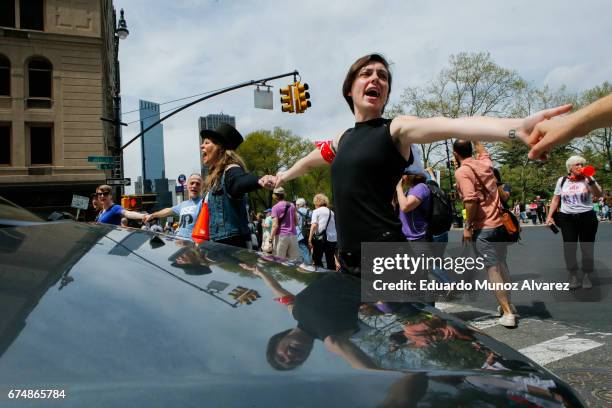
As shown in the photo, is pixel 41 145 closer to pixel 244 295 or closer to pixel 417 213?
pixel 417 213

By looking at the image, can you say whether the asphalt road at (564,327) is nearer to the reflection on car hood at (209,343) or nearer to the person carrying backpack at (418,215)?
the person carrying backpack at (418,215)

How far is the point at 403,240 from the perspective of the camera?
2.16 m

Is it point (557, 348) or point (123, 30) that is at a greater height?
point (123, 30)

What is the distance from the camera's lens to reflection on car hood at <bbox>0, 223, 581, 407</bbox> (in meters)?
0.80

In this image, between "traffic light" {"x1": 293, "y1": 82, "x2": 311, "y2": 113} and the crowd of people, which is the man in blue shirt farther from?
"traffic light" {"x1": 293, "y1": 82, "x2": 311, "y2": 113}

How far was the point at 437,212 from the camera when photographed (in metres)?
5.10

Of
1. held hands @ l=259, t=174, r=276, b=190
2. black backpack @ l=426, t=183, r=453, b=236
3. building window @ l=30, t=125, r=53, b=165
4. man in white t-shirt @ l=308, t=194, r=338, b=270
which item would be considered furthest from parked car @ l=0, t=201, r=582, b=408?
building window @ l=30, t=125, r=53, b=165

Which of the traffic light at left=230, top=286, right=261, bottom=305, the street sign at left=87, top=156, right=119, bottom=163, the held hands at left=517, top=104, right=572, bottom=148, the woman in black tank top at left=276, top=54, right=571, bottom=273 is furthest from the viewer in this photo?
the street sign at left=87, top=156, right=119, bottom=163

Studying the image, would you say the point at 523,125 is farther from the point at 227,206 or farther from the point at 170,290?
the point at 227,206

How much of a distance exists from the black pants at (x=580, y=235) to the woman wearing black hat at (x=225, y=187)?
4.73 meters

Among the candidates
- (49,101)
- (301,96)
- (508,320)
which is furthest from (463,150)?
(49,101)

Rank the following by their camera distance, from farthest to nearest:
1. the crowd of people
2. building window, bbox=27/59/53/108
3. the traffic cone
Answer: building window, bbox=27/59/53/108
the traffic cone
the crowd of people

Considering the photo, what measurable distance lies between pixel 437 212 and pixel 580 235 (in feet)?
8.85

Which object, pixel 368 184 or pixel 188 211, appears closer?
pixel 368 184
